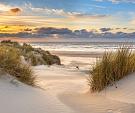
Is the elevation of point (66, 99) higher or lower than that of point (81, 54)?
higher

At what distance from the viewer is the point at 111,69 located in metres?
9.04

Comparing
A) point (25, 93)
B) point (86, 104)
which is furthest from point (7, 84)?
point (86, 104)

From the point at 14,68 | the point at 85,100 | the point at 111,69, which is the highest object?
the point at 14,68

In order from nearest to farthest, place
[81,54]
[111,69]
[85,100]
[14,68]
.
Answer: [85,100], [14,68], [111,69], [81,54]

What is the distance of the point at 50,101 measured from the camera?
7234 millimetres

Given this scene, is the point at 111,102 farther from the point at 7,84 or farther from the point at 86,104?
the point at 7,84

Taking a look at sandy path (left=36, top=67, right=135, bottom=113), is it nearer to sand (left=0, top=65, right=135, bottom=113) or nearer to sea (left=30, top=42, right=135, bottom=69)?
sand (left=0, top=65, right=135, bottom=113)

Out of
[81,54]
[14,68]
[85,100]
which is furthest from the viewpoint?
[81,54]

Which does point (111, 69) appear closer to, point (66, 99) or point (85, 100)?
point (85, 100)

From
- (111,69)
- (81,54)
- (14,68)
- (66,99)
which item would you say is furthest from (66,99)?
(81,54)

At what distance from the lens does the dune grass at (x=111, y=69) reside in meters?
8.98

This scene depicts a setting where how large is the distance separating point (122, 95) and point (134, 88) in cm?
31

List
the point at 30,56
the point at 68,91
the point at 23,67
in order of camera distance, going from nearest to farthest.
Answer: the point at 23,67 → the point at 68,91 → the point at 30,56

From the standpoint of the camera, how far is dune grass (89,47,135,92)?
8.98 meters
